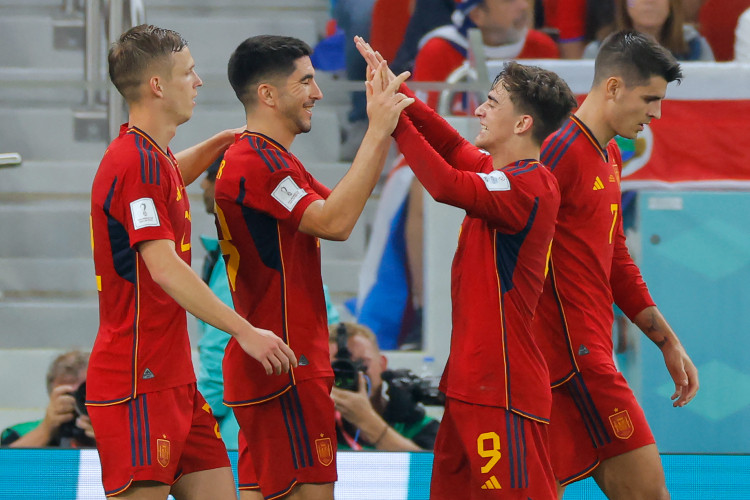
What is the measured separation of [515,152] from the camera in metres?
2.61

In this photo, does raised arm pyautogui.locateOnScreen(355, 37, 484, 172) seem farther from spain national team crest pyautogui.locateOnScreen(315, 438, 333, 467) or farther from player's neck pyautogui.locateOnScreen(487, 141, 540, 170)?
spain national team crest pyautogui.locateOnScreen(315, 438, 333, 467)

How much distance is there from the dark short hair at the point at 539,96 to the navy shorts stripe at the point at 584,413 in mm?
769

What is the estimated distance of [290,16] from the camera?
6.51 meters

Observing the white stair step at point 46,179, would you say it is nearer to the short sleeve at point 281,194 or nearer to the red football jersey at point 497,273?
the short sleeve at point 281,194

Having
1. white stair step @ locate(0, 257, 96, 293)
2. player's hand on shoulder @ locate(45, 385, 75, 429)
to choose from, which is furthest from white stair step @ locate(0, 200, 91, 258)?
player's hand on shoulder @ locate(45, 385, 75, 429)

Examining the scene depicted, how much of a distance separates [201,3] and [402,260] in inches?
133

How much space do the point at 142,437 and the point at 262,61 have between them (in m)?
1.11

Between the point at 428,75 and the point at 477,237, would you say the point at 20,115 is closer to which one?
the point at 428,75

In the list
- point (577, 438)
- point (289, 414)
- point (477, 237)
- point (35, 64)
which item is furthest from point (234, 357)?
point (35, 64)

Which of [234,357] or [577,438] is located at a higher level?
[234,357]

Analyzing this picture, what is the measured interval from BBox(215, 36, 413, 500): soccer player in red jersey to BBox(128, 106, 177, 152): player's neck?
19 centimetres

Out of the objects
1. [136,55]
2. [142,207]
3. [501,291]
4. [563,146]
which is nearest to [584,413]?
[501,291]

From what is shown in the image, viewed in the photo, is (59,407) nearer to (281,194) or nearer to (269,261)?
(269,261)

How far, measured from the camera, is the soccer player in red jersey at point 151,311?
233 centimetres
